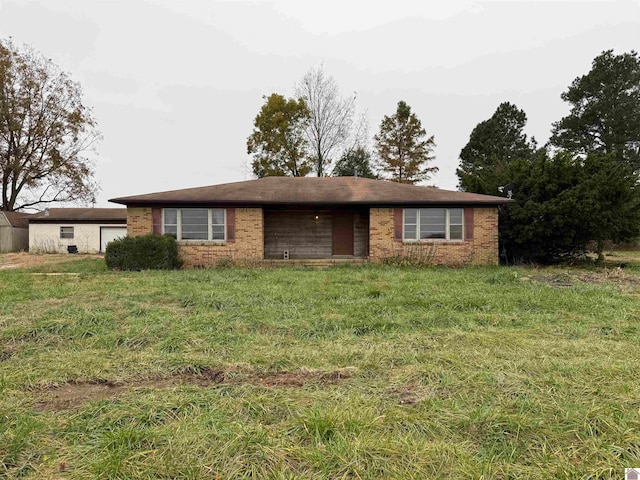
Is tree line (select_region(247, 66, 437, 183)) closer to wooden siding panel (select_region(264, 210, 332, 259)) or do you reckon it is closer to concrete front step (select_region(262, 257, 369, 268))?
wooden siding panel (select_region(264, 210, 332, 259))

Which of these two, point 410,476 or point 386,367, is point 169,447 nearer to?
point 410,476

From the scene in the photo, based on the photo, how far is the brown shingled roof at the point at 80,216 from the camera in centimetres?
2357

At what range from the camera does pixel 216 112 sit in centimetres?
2666

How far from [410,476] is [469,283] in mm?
7725

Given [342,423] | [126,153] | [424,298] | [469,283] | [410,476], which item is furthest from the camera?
[126,153]

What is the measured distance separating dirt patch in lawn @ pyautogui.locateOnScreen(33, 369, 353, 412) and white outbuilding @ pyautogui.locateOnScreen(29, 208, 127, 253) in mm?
22847

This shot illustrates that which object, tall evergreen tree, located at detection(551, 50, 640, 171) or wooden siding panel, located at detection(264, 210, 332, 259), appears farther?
tall evergreen tree, located at detection(551, 50, 640, 171)

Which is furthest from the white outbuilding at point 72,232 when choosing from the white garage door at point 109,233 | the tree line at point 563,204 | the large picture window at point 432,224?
the tree line at point 563,204

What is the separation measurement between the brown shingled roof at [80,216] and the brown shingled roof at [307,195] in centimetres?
1232

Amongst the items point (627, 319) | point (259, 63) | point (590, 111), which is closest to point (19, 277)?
point (627, 319)

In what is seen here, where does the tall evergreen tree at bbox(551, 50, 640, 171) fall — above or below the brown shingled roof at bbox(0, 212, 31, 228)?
above

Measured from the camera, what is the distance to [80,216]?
961 inches

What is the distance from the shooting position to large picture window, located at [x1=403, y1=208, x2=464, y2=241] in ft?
46.1

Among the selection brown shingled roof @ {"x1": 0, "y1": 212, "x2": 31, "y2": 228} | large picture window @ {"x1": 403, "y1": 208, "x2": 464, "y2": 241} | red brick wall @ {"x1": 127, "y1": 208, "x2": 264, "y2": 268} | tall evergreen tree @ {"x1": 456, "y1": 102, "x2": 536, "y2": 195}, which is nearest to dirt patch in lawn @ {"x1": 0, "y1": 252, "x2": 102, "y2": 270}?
red brick wall @ {"x1": 127, "y1": 208, "x2": 264, "y2": 268}
